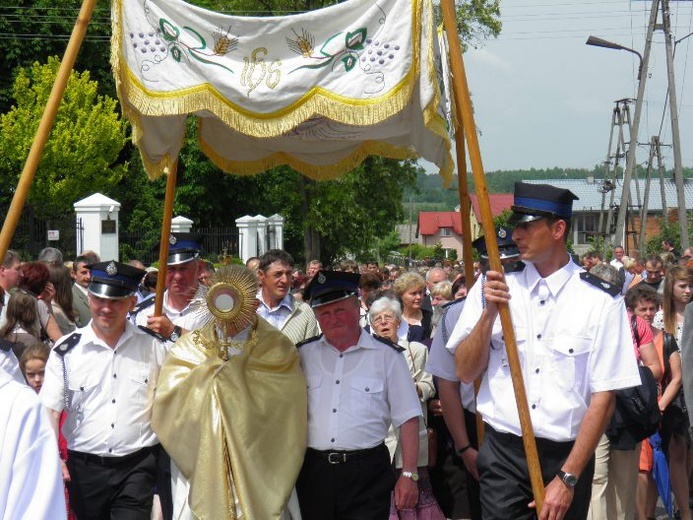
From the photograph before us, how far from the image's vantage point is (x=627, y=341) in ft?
16.3

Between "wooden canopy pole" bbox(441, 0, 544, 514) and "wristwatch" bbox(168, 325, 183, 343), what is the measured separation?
2.20 m

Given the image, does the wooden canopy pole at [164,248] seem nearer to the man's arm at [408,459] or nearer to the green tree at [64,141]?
the man's arm at [408,459]

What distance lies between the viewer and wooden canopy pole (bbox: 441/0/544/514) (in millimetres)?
4844

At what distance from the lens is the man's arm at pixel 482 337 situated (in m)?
4.99

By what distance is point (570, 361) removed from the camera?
4980 mm

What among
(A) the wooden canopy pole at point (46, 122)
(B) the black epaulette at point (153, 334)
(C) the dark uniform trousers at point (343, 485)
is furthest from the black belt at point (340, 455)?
(A) the wooden canopy pole at point (46, 122)

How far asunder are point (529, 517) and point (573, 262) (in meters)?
1.18

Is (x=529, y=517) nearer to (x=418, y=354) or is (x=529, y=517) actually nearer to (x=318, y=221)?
(x=418, y=354)

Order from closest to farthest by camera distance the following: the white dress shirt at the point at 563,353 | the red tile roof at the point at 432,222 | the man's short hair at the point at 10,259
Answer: the white dress shirt at the point at 563,353 < the man's short hair at the point at 10,259 < the red tile roof at the point at 432,222

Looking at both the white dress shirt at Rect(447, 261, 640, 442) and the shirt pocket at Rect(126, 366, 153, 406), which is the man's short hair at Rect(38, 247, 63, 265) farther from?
the white dress shirt at Rect(447, 261, 640, 442)

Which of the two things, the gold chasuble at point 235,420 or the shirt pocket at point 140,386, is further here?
the shirt pocket at point 140,386

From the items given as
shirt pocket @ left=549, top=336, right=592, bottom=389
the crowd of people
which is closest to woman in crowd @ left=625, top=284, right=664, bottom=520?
the crowd of people

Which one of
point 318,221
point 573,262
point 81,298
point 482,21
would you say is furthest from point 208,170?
point 573,262

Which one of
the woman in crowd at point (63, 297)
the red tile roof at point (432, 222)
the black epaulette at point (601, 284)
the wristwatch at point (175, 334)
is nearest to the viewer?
the black epaulette at point (601, 284)
